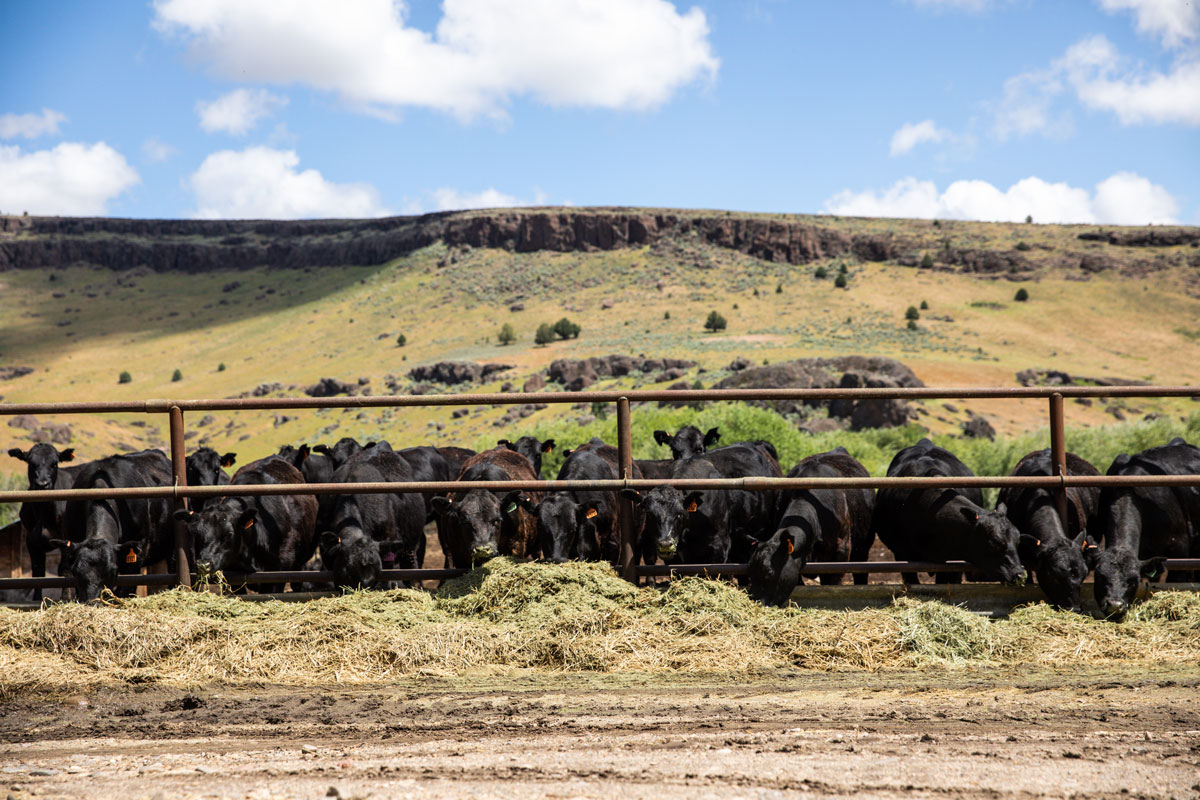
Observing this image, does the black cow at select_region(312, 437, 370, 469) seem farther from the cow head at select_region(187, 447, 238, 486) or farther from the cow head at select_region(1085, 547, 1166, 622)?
the cow head at select_region(1085, 547, 1166, 622)

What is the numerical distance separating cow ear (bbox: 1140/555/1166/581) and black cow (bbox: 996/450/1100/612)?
0.44 m

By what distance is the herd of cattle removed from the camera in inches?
346

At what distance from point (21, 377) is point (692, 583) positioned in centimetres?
9811

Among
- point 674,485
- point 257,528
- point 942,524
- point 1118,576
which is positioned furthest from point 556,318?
point 1118,576

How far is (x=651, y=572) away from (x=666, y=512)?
577 millimetres

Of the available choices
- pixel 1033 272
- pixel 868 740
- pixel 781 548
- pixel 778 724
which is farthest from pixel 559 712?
pixel 1033 272

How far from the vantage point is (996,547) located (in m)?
8.84

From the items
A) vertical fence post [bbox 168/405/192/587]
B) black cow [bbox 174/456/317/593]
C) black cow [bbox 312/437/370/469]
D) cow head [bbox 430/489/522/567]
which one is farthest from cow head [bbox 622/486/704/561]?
black cow [bbox 312/437/370/469]

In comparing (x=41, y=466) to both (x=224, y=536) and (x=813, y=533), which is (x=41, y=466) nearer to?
(x=224, y=536)

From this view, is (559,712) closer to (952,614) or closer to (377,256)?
(952,614)

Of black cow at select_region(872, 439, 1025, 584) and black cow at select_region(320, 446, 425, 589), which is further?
black cow at select_region(320, 446, 425, 589)

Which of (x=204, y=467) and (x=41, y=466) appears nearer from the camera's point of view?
(x=204, y=467)

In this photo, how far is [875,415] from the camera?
40.2 metres

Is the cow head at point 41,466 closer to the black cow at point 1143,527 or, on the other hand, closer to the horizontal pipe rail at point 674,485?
the horizontal pipe rail at point 674,485
